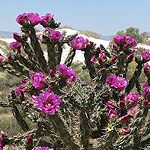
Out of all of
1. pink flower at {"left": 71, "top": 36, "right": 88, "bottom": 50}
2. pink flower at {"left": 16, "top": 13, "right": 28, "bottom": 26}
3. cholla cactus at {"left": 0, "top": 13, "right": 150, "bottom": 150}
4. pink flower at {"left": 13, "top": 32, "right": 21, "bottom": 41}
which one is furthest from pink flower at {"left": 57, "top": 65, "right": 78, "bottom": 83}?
pink flower at {"left": 13, "top": 32, "right": 21, "bottom": 41}

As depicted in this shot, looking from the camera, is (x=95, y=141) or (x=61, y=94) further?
(x=95, y=141)

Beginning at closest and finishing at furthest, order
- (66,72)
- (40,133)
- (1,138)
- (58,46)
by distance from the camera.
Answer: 1. (66,72)
2. (1,138)
3. (40,133)
4. (58,46)

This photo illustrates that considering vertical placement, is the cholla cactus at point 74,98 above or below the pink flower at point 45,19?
below

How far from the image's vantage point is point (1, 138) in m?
5.27

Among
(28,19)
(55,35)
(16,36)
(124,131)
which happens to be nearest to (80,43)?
(55,35)

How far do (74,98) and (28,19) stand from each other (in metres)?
2.03

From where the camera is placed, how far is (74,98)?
15.0 ft

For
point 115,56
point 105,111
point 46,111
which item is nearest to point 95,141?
point 105,111

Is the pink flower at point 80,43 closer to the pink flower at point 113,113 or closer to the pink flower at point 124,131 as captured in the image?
the pink flower at point 113,113

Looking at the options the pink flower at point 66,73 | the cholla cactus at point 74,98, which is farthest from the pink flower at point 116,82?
the pink flower at point 66,73

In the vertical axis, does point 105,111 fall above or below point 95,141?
above

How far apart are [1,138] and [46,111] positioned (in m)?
1.19

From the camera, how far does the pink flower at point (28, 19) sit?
20.0ft

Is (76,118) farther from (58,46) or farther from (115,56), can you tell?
(58,46)
